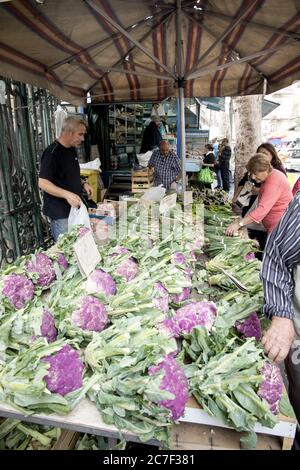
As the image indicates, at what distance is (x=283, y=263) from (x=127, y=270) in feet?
2.70

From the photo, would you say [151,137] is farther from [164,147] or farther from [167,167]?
[167,167]

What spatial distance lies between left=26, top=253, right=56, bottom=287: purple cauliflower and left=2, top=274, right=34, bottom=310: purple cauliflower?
0.11 metres

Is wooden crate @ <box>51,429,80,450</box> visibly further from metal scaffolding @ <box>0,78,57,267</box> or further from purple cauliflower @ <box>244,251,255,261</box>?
metal scaffolding @ <box>0,78,57,267</box>

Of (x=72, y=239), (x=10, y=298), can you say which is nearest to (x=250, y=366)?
(x=10, y=298)

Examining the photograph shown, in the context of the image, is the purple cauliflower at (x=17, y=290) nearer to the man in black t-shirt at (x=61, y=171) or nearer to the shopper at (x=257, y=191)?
the man in black t-shirt at (x=61, y=171)

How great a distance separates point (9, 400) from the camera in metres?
1.10

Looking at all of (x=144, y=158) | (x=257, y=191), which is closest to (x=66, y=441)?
(x=257, y=191)

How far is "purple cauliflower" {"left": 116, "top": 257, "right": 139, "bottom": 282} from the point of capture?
1838 mm

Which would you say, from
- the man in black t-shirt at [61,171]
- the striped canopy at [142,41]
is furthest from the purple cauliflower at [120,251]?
the striped canopy at [142,41]

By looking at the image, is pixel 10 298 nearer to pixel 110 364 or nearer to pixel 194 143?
pixel 110 364

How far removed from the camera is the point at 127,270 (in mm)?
1858

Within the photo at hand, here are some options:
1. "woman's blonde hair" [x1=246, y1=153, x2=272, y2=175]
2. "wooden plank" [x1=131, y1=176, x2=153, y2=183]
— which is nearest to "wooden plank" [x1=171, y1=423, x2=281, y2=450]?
"woman's blonde hair" [x1=246, y1=153, x2=272, y2=175]

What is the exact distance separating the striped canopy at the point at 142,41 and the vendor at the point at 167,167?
1.11m

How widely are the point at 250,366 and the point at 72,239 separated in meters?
1.40
